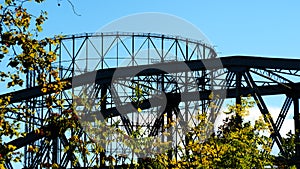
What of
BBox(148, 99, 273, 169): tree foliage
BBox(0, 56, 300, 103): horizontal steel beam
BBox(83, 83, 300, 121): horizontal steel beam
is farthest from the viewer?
BBox(83, 83, 300, 121): horizontal steel beam

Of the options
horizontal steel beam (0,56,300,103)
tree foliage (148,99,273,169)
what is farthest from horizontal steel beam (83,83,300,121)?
tree foliage (148,99,273,169)

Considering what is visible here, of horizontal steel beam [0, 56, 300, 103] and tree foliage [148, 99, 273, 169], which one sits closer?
Answer: tree foliage [148, 99, 273, 169]

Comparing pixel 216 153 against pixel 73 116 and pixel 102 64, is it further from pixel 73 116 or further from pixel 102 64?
pixel 102 64

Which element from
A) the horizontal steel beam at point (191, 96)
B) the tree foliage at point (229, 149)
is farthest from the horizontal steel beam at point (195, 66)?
the tree foliage at point (229, 149)

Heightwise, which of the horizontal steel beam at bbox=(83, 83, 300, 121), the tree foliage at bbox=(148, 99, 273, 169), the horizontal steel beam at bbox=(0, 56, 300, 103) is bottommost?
the tree foliage at bbox=(148, 99, 273, 169)

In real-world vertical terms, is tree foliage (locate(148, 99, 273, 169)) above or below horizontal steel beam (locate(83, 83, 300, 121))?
below

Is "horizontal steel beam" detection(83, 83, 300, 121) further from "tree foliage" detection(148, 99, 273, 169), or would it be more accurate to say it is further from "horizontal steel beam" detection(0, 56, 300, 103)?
"tree foliage" detection(148, 99, 273, 169)

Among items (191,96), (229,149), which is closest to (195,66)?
(191,96)

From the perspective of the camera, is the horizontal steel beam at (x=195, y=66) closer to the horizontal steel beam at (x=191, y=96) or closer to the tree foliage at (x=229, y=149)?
the horizontal steel beam at (x=191, y=96)

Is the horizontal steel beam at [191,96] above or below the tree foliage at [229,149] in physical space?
above

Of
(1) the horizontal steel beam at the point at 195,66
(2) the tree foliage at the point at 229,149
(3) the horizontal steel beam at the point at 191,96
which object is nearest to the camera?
(2) the tree foliage at the point at 229,149

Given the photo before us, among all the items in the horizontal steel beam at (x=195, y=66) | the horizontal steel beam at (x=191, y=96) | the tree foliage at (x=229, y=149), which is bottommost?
the tree foliage at (x=229, y=149)

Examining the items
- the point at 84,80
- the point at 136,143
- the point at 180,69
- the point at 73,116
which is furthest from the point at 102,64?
the point at 73,116

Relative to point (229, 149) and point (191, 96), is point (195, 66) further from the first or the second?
point (229, 149)
